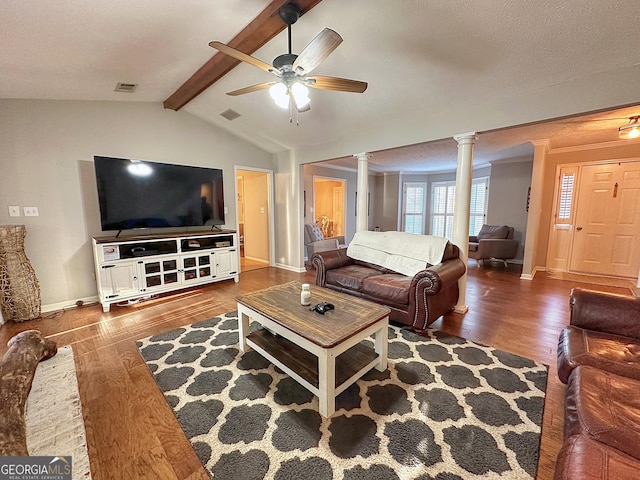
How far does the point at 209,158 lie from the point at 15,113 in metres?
2.22

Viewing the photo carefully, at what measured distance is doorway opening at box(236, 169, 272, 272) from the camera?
5.68 meters

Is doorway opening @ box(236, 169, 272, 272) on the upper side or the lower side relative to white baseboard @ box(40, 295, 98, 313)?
upper

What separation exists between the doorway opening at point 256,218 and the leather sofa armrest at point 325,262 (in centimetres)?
233

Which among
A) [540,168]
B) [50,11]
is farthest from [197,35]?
[540,168]

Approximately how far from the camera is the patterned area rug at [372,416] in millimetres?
1317

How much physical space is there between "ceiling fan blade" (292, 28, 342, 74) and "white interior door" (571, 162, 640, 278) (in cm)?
563

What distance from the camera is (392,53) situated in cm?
240

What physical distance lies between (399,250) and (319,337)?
Answer: 6.81 feet

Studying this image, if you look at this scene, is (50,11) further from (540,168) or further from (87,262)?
(540,168)

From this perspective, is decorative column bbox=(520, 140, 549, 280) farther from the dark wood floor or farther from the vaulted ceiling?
the vaulted ceiling

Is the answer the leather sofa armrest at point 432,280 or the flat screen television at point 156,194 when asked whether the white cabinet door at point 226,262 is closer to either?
the flat screen television at point 156,194

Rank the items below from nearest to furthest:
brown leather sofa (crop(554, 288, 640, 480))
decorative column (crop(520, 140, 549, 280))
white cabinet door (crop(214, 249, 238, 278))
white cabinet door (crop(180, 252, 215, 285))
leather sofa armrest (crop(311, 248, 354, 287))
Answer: brown leather sofa (crop(554, 288, 640, 480)), leather sofa armrest (crop(311, 248, 354, 287)), white cabinet door (crop(180, 252, 215, 285)), white cabinet door (crop(214, 249, 238, 278)), decorative column (crop(520, 140, 549, 280))

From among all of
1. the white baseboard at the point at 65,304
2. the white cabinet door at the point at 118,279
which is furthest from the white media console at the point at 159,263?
the white baseboard at the point at 65,304

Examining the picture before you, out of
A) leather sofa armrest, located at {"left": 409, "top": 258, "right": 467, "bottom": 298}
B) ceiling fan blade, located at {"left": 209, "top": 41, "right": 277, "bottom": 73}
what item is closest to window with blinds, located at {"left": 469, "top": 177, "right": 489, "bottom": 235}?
leather sofa armrest, located at {"left": 409, "top": 258, "right": 467, "bottom": 298}
